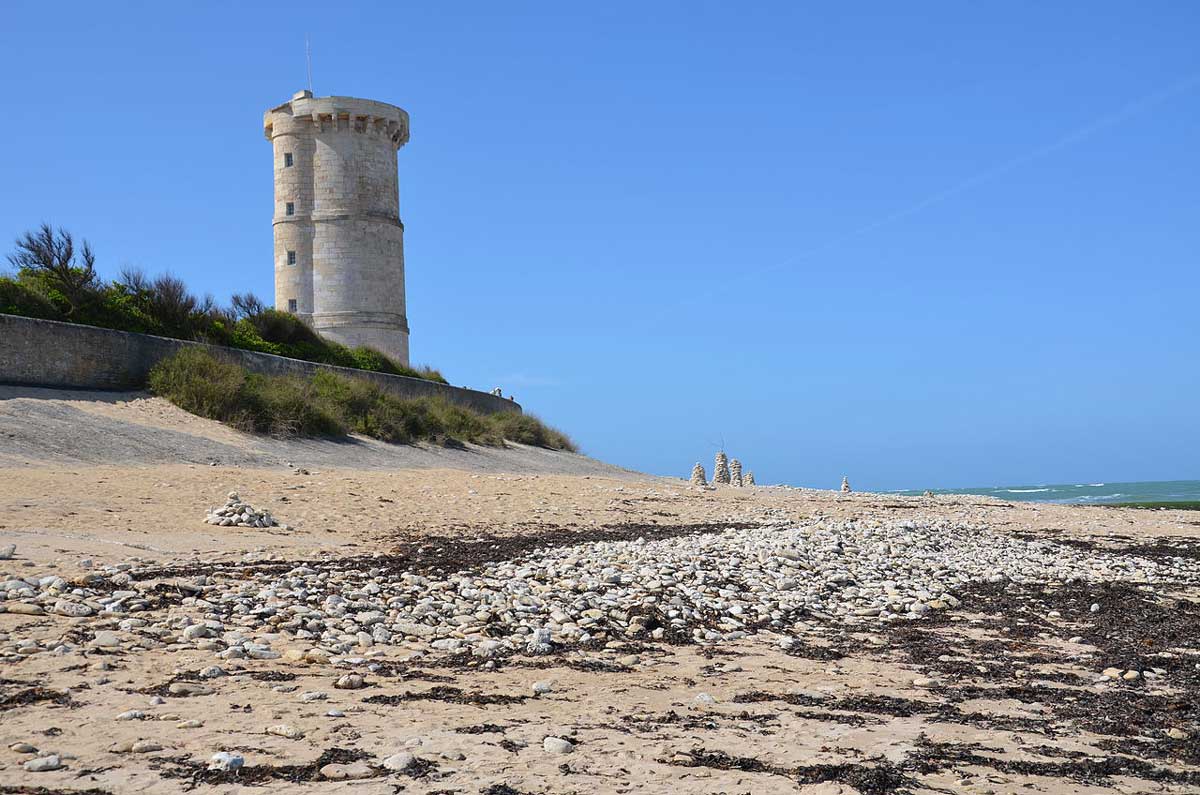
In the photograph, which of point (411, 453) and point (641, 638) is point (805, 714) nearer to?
point (641, 638)

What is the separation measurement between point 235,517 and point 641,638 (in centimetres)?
627

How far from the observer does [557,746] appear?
457 cm

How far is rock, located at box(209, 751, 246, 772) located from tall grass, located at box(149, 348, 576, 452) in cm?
1815

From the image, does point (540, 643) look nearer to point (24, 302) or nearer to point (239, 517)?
point (239, 517)

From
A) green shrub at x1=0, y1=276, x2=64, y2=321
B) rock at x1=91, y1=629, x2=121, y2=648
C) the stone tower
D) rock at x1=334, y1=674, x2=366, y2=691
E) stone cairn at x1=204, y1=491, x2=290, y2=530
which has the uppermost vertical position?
the stone tower

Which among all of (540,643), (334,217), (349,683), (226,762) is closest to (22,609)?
(349,683)

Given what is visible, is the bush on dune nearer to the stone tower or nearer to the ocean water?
the stone tower

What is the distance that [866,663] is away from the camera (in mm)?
6809

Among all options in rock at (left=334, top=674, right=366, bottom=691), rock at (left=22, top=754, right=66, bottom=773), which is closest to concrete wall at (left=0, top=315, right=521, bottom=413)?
rock at (left=334, top=674, right=366, bottom=691)

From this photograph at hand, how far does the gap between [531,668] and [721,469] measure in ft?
107

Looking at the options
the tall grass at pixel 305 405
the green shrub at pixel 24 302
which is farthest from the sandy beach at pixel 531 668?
the green shrub at pixel 24 302

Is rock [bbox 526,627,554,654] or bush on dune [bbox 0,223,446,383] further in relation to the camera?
bush on dune [bbox 0,223,446,383]

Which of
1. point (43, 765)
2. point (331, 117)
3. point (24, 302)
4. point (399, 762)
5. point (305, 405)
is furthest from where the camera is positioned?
point (331, 117)

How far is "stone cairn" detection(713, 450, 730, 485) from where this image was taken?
37.9 meters
